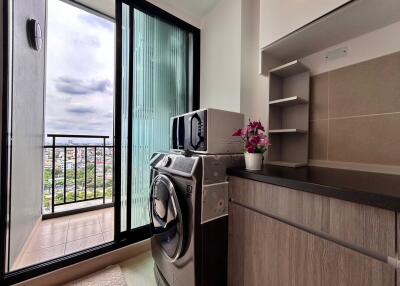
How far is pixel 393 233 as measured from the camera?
0.50 meters

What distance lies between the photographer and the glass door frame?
44.1 inches

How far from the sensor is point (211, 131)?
1118 millimetres

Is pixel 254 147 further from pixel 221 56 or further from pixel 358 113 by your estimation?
pixel 221 56


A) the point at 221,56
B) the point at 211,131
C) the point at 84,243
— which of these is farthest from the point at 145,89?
the point at 84,243

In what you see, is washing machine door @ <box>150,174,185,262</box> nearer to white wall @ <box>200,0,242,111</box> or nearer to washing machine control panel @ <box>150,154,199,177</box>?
washing machine control panel @ <box>150,154,199,177</box>

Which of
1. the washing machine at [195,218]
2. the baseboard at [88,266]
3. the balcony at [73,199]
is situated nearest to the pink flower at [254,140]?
the washing machine at [195,218]

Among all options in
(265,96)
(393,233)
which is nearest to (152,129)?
(265,96)

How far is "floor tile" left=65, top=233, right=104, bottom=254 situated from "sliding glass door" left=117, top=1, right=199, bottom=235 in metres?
0.48

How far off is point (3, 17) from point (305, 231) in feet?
6.84

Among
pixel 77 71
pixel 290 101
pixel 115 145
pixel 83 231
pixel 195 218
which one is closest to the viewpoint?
pixel 195 218

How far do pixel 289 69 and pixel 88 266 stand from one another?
86.7 inches

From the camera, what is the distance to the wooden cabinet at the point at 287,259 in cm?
56

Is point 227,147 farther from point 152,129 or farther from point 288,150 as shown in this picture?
point 152,129

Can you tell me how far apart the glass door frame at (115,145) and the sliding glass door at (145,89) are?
2 cm
